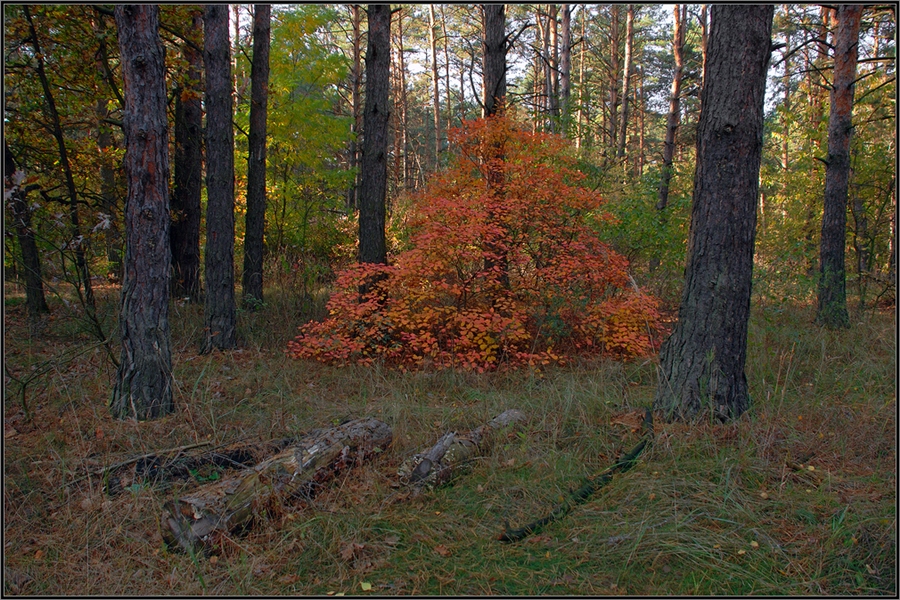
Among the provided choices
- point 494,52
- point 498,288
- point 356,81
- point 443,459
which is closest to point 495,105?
point 494,52

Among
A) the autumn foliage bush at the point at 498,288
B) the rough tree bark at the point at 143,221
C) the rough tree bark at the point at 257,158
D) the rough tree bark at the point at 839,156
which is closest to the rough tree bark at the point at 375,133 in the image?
the autumn foliage bush at the point at 498,288

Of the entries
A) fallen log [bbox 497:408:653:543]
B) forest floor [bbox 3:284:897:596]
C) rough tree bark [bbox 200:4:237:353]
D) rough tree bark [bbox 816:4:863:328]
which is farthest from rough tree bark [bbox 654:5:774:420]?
rough tree bark [bbox 200:4:237:353]

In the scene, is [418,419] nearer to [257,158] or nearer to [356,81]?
[257,158]

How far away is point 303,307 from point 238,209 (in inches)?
258

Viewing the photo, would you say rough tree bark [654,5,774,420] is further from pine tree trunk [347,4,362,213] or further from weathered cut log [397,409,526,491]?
pine tree trunk [347,4,362,213]

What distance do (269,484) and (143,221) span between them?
9.21ft

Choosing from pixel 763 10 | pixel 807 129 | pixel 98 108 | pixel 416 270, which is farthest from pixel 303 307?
pixel 807 129

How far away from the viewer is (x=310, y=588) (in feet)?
9.30

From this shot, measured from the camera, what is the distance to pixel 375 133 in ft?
26.6

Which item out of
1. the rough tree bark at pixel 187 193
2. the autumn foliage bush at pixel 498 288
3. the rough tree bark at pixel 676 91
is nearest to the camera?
the autumn foliage bush at pixel 498 288

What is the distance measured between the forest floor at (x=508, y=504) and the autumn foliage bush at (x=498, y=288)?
142 cm

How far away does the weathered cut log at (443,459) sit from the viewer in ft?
12.4

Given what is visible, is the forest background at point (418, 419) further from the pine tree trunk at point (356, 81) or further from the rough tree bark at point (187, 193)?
the pine tree trunk at point (356, 81)

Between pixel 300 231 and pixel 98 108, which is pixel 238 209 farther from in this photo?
pixel 98 108
